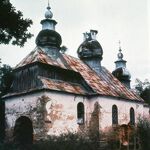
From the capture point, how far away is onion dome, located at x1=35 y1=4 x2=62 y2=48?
1156 inches

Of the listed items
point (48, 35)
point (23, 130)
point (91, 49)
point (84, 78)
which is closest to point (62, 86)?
point (84, 78)

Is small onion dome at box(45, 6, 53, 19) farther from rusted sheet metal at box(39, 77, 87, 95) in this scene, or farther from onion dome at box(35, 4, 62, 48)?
rusted sheet metal at box(39, 77, 87, 95)

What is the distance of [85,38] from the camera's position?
3453 centimetres

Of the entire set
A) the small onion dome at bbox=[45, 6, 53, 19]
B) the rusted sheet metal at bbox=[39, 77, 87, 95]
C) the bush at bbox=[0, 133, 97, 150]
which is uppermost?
the small onion dome at bbox=[45, 6, 53, 19]

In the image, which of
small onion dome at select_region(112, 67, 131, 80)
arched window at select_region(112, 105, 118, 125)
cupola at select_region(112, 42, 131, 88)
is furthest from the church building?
small onion dome at select_region(112, 67, 131, 80)

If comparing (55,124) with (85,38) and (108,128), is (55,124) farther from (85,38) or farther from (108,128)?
(85,38)

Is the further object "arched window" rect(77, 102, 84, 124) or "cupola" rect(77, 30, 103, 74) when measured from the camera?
"cupola" rect(77, 30, 103, 74)

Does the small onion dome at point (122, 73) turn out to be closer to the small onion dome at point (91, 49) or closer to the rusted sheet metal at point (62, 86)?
the small onion dome at point (91, 49)

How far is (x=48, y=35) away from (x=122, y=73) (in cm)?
1118

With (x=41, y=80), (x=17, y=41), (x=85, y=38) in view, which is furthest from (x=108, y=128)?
(x=17, y=41)

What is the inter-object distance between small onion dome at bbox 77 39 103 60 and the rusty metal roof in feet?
2.97

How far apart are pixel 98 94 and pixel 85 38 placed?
7702 millimetres

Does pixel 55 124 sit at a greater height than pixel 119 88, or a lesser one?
lesser

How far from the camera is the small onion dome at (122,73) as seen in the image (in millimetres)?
37556
